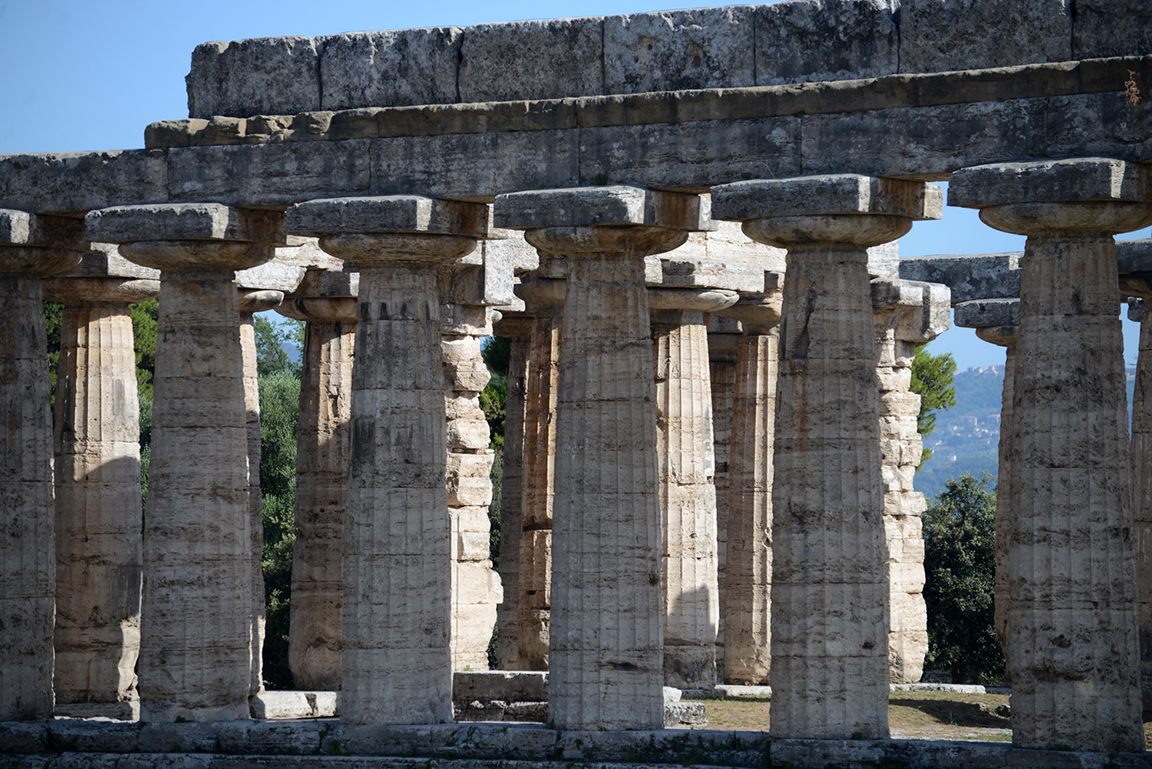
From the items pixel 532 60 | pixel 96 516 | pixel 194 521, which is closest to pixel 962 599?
pixel 96 516

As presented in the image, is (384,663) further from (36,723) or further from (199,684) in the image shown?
(36,723)

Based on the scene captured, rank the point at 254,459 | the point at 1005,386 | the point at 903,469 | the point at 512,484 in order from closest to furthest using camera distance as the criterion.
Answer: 1. the point at 254,459
2. the point at 1005,386
3. the point at 512,484
4. the point at 903,469

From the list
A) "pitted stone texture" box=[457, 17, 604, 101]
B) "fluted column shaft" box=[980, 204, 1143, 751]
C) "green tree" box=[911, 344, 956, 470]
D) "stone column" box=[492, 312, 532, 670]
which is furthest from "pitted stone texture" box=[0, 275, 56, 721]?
"green tree" box=[911, 344, 956, 470]

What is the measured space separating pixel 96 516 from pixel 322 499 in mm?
4607

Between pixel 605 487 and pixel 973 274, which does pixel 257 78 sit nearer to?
pixel 605 487

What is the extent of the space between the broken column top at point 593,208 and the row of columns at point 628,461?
0.13 feet

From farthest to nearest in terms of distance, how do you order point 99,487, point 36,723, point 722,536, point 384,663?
1. point 722,536
2. point 99,487
3. point 36,723
4. point 384,663

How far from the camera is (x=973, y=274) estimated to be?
1682 inches

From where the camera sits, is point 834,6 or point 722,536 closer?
point 834,6

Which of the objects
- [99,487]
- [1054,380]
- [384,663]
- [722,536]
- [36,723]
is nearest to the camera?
[1054,380]

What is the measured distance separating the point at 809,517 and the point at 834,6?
678 centimetres

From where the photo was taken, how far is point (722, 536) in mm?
45719

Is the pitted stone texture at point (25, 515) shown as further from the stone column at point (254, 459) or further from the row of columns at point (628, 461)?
the stone column at point (254, 459)

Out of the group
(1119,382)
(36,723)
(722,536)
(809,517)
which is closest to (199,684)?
(36,723)
